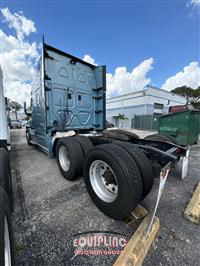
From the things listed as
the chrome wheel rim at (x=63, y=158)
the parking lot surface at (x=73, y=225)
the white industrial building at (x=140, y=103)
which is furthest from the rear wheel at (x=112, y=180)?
the white industrial building at (x=140, y=103)

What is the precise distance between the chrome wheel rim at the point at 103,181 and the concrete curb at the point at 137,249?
0.60 meters

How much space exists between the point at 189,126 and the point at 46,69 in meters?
6.54

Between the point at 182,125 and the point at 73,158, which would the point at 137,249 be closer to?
the point at 73,158

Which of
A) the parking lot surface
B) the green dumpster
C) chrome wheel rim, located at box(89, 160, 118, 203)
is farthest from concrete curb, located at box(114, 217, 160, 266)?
the green dumpster

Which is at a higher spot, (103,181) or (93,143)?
(93,143)

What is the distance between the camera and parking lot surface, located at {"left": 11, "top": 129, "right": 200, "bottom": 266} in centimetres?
135

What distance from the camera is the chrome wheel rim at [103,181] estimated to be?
6.55 ft

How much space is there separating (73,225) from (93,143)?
5.90 feet

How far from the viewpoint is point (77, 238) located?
5.14 feet

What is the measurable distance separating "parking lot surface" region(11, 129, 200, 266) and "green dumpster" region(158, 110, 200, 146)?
159 inches

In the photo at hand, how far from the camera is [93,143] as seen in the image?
324 centimetres

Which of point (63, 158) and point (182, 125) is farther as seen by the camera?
point (182, 125)

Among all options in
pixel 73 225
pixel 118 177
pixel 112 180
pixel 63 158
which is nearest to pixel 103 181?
pixel 112 180

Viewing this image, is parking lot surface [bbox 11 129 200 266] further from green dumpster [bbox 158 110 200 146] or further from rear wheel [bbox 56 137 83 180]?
green dumpster [bbox 158 110 200 146]
